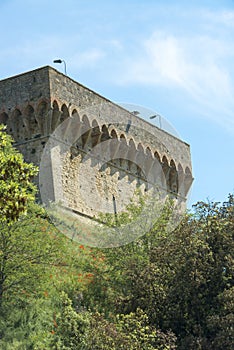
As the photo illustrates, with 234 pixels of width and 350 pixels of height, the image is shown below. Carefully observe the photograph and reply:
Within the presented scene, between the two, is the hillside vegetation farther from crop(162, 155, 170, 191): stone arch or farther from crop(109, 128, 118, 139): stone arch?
crop(162, 155, 170, 191): stone arch

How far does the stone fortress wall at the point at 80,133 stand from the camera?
3133cm

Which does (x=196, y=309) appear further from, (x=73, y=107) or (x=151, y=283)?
(x=73, y=107)

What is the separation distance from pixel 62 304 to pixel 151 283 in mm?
2098

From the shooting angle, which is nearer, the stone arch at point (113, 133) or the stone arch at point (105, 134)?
the stone arch at point (105, 134)

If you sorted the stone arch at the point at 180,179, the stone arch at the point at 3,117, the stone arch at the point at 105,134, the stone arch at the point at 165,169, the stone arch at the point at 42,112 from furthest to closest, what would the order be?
the stone arch at the point at 180,179 → the stone arch at the point at 165,169 → the stone arch at the point at 105,134 → the stone arch at the point at 3,117 → the stone arch at the point at 42,112

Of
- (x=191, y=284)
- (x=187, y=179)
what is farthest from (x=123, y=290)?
(x=187, y=179)

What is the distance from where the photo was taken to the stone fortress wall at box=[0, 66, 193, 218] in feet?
103

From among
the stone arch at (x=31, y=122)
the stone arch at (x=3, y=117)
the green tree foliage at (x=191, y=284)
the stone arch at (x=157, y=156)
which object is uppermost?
the stone arch at (x=157, y=156)

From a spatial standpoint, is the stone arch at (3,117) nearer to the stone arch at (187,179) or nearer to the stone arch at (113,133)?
the stone arch at (113,133)

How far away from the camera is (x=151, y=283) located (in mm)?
21344

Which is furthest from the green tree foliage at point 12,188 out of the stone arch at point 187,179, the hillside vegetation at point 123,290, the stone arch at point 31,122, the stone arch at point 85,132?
the stone arch at point 187,179

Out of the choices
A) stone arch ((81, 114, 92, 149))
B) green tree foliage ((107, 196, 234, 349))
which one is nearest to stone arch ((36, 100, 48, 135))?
stone arch ((81, 114, 92, 149))

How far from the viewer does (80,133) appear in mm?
32812

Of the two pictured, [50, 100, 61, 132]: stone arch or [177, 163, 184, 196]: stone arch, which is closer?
[50, 100, 61, 132]: stone arch
